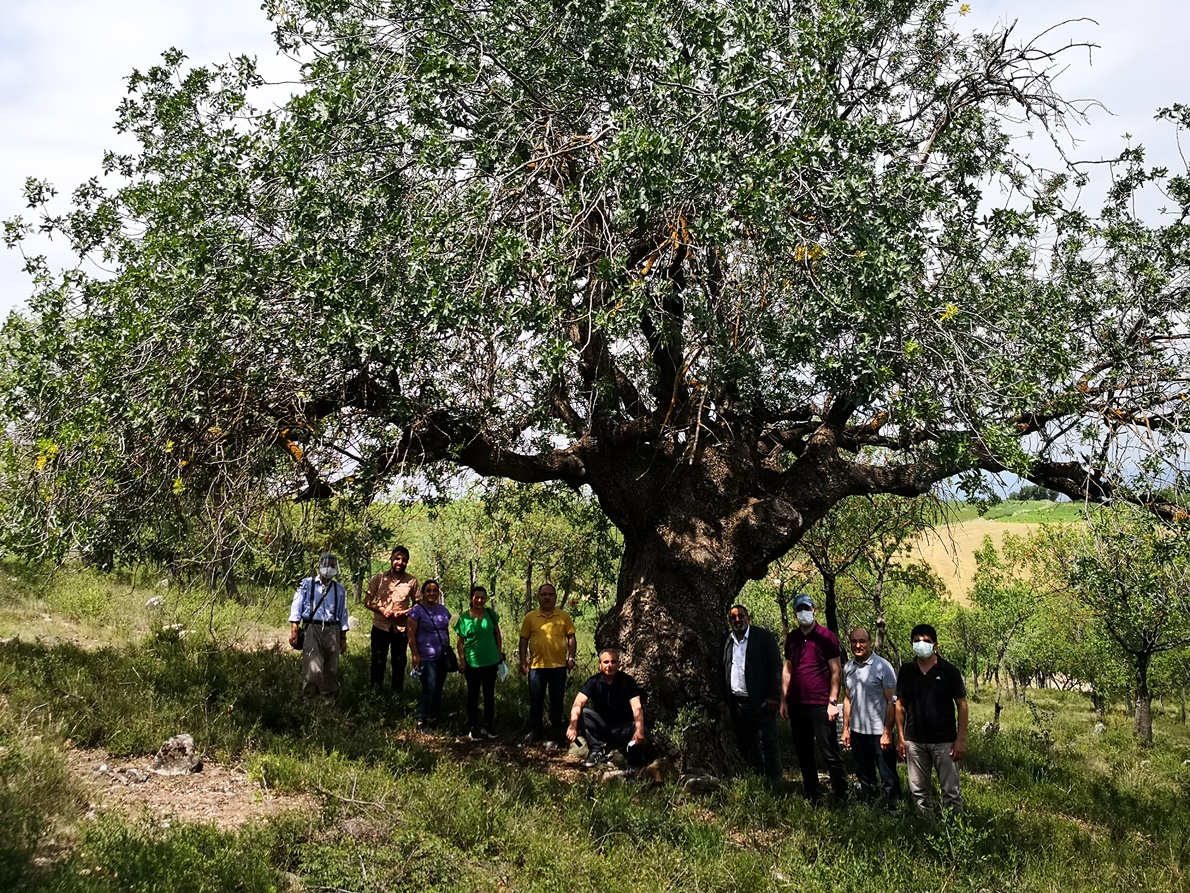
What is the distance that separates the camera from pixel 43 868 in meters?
4.54

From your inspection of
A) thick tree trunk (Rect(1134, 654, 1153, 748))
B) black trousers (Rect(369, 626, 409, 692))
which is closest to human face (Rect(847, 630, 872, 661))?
black trousers (Rect(369, 626, 409, 692))

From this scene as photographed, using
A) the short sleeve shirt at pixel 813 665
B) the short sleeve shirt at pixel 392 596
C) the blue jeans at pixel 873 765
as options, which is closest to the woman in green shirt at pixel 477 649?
the short sleeve shirt at pixel 392 596

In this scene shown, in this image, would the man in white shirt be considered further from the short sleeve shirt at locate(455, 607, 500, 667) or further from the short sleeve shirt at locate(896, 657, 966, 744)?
the short sleeve shirt at locate(455, 607, 500, 667)

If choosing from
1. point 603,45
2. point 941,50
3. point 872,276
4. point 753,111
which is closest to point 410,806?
point 872,276

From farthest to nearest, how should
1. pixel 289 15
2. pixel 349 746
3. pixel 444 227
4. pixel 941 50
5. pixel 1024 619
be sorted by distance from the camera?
1. pixel 1024 619
2. pixel 941 50
3. pixel 289 15
4. pixel 349 746
5. pixel 444 227

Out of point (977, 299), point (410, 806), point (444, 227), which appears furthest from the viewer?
point (977, 299)

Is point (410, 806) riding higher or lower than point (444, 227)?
lower

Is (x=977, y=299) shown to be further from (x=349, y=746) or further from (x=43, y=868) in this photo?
(x=43, y=868)

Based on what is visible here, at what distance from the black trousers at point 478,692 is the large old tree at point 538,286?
1.63 meters

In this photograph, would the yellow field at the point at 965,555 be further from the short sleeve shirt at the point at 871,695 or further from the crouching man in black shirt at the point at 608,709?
the crouching man in black shirt at the point at 608,709

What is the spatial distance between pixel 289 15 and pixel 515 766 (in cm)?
809

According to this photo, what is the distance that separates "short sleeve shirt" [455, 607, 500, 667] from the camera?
29.5 feet

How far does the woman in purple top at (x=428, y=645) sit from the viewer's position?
8.88 metres

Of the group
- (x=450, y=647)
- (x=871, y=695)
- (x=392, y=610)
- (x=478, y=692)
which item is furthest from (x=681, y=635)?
(x=392, y=610)
